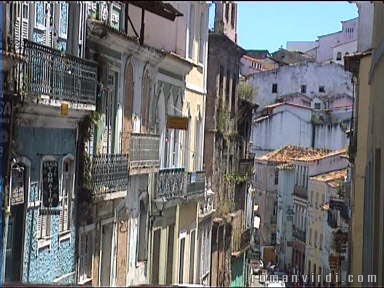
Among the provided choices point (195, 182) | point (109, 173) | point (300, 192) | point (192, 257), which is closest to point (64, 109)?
point (109, 173)

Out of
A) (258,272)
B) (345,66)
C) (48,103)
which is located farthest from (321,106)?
(48,103)

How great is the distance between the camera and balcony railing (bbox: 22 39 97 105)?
314 inches

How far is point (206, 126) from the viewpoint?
812 cm

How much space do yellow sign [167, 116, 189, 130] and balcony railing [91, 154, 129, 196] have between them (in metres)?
0.61

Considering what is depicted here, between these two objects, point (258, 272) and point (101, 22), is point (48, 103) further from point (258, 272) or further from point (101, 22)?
point (258, 272)

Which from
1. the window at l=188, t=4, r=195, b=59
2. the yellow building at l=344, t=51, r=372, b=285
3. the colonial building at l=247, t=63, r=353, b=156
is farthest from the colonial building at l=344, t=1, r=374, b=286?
the window at l=188, t=4, r=195, b=59

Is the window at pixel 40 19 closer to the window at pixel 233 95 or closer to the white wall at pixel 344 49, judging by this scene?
the window at pixel 233 95

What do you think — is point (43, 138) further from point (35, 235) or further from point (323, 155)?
point (323, 155)

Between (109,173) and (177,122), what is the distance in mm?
1157

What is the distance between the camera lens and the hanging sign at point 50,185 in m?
8.23

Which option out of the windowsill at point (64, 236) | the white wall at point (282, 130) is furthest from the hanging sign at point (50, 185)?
the white wall at point (282, 130)

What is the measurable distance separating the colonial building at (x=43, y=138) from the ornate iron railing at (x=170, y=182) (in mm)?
837

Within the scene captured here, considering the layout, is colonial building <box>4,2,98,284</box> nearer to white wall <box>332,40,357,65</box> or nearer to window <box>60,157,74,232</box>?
window <box>60,157,74,232</box>

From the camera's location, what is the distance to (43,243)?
8078mm
